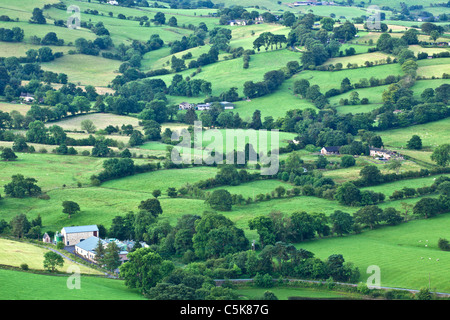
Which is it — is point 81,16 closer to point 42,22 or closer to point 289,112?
point 42,22

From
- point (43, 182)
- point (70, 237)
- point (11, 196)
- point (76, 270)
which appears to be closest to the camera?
point (76, 270)

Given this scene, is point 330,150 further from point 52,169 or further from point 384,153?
point 52,169

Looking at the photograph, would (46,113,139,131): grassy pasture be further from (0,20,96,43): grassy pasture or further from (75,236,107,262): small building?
(75,236,107,262): small building

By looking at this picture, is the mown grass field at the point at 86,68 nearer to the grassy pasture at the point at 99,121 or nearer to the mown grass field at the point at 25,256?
the grassy pasture at the point at 99,121

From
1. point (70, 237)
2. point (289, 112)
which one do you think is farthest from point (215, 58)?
point (70, 237)

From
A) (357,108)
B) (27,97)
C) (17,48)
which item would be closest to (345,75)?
(357,108)

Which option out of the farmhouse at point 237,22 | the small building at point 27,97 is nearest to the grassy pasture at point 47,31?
the small building at point 27,97
